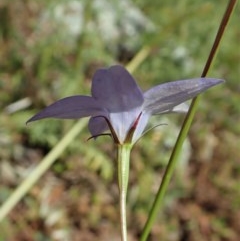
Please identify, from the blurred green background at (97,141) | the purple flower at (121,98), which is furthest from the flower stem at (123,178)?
the blurred green background at (97,141)

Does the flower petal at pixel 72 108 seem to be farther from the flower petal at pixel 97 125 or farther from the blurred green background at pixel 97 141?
the blurred green background at pixel 97 141

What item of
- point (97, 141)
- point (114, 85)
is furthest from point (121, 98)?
point (97, 141)

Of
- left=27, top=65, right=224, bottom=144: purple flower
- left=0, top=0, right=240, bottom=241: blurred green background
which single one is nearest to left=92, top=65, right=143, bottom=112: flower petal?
left=27, top=65, right=224, bottom=144: purple flower

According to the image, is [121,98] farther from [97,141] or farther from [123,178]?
[97,141]

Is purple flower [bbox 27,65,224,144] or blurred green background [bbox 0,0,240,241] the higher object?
purple flower [bbox 27,65,224,144]

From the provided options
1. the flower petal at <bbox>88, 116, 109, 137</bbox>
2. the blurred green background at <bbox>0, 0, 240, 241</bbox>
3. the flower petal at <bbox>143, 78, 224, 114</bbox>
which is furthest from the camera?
the blurred green background at <bbox>0, 0, 240, 241</bbox>

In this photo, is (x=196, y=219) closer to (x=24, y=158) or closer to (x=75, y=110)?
(x=24, y=158)

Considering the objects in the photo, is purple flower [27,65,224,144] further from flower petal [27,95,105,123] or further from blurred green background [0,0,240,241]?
blurred green background [0,0,240,241]
